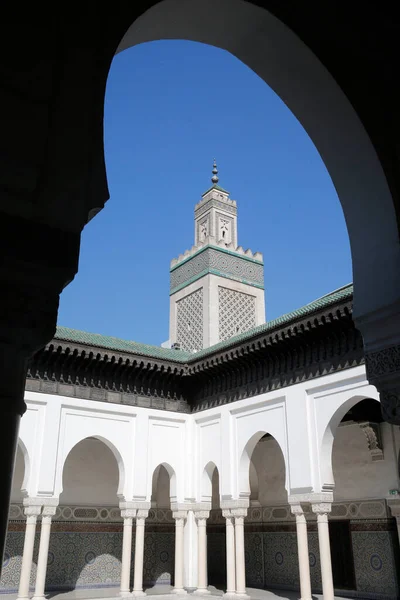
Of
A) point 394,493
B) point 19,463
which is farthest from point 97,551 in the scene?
point 394,493

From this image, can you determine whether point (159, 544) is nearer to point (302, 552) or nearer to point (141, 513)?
point (141, 513)

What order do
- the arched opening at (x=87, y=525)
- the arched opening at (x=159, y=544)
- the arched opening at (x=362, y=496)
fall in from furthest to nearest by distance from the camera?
the arched opening at (x=159, y=544), the arched opening at (x=87, y=525), the arched opening at (x=362, y=496)

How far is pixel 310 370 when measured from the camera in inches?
333

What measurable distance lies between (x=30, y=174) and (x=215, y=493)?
12.1 m

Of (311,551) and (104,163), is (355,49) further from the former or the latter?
(311,551)

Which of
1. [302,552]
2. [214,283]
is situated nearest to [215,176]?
[214,283]

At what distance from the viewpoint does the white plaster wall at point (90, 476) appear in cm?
1097

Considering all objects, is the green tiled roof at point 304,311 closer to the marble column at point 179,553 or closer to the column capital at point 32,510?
the marble column at point 179,553

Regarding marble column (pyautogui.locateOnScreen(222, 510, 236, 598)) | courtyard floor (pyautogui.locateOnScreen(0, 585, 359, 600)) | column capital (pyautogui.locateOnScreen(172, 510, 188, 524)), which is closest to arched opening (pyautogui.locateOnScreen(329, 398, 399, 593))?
courtyard floor (pyautogui.locateOnScreen(0, 585, 359, 600))

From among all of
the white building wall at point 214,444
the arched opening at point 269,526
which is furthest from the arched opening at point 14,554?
the arched opening at point 269,526

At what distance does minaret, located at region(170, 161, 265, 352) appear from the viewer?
50.6 ft

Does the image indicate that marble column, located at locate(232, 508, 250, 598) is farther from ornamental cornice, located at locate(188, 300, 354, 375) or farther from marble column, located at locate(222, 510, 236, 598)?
ornamental cornice, located at locate(188, 300, 354, 375)

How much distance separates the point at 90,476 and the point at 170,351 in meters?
2.86

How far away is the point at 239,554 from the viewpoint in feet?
30.3
